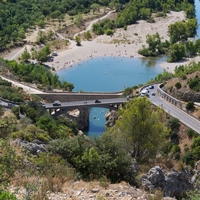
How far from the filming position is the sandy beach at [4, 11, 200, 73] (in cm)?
9604

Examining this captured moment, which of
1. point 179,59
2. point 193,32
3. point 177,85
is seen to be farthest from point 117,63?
point 177,85

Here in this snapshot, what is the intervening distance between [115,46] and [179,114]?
60.9 meters

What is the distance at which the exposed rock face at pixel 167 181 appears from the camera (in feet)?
71.4

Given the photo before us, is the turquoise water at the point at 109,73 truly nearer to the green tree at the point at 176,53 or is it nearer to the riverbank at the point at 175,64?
the riverbank at the point at 175,64

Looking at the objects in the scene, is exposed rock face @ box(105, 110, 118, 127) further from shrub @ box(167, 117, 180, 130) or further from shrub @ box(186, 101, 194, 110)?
shrub @ box(167, 117, 180, 130)

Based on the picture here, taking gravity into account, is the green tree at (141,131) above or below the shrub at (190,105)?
above

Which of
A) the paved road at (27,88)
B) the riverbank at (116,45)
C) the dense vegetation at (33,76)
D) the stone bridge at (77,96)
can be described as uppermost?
the paved road at (27,88)

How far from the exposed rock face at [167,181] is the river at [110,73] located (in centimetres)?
4322

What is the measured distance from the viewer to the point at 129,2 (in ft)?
498

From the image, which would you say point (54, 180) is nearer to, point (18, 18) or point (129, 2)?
point (18, 18)

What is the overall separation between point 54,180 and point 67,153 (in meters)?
6.10

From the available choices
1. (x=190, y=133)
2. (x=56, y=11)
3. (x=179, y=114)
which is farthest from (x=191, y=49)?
(x=190, y=133)

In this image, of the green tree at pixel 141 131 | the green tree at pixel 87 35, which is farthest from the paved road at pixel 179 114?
the green tree at pixel 87 35

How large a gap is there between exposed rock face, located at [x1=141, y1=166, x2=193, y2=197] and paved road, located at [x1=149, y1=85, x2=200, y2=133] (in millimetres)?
21423
